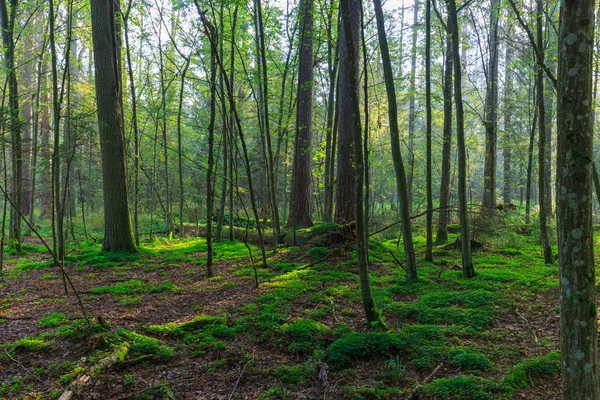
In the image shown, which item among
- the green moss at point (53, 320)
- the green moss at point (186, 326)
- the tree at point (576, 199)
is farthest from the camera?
the green moss at point (53, 320)

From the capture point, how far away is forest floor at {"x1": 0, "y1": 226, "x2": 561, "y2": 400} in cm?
353

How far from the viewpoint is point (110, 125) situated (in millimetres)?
9758

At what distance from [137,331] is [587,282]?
4.88 m

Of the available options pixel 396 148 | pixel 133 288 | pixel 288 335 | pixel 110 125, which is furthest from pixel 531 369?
pixel 110 125

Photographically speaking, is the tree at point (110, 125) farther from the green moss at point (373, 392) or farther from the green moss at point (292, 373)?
the green moss at point (373, 392)

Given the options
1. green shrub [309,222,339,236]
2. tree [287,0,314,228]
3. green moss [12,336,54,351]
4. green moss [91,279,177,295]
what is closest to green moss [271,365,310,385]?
green moss [12,336,54,351]

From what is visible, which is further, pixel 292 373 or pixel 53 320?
pixel 53 320

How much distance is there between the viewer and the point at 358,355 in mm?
4164

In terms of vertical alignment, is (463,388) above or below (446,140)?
below

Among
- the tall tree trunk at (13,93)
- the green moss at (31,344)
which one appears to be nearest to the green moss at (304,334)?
the green moss at (31,344)

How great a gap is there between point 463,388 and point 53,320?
5.29m

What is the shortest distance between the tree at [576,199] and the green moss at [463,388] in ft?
2.65

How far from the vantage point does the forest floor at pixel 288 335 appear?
3531mm

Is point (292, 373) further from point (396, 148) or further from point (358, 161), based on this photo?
point (396, 148)
